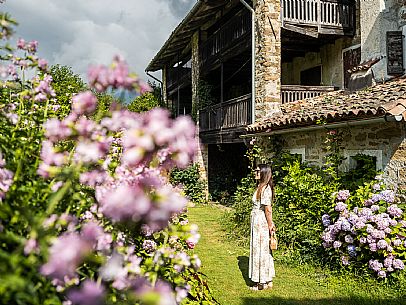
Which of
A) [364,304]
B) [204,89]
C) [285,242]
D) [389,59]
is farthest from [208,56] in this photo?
[364,304]

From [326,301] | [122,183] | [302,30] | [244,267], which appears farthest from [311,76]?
[122,183]

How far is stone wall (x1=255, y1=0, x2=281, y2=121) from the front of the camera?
1080cm

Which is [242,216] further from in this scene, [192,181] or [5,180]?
[5,180]

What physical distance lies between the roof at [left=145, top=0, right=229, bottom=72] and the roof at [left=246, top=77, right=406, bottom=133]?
18.5ft

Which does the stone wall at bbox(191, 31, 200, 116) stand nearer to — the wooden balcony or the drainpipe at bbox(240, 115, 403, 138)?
the wooden balcony

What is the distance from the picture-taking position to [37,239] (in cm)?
114

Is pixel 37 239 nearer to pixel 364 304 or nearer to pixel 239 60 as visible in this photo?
pixel 364 304

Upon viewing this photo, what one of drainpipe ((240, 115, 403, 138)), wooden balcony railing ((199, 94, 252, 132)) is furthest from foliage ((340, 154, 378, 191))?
wooden balcony railing ((199, 94, 252, 132))

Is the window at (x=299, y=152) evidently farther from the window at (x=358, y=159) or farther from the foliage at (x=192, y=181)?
the foliage at (x=192, y=181)

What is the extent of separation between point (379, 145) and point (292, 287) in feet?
9.15

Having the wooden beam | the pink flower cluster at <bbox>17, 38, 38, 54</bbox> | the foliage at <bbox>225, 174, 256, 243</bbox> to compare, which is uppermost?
the wooden beam

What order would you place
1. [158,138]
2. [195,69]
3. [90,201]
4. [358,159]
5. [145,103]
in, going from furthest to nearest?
1. [145,103]
2. [195,69]
3. [358,159]
4. [90,201]
5. [158,138]

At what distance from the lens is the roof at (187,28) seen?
14367mm

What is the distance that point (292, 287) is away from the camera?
6.04 meters
